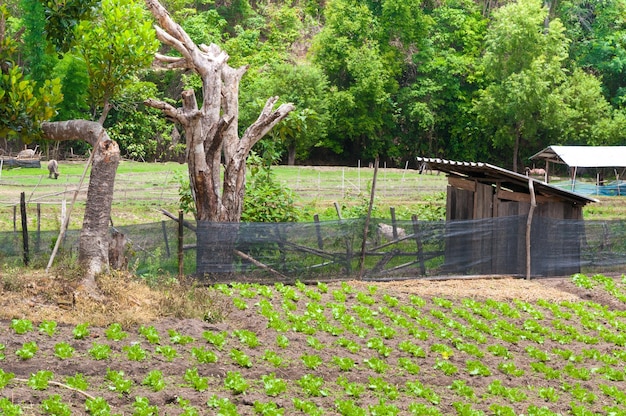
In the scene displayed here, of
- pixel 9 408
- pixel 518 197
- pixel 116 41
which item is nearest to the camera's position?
pixel 9 408

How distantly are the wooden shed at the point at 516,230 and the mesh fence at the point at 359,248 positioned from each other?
2 cm

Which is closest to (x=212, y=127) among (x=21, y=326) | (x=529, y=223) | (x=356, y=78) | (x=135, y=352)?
(x=529, y=223)

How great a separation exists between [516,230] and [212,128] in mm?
6984

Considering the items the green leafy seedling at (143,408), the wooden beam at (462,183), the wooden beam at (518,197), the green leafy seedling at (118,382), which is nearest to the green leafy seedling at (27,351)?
the green leafy seedling at (118,382)

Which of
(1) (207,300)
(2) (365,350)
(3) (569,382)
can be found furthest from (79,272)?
(3) (569,382)

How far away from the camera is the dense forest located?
187ft

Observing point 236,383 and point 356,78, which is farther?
point 356,78

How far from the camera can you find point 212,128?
1866cm

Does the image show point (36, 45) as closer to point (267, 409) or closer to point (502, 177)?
point (502, 177)

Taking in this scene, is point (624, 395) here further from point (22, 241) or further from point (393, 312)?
point (22, 241)

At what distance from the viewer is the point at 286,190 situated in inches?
812

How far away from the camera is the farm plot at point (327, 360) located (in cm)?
1021

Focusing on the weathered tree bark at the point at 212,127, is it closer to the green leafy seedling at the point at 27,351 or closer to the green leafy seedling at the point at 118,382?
the green leafy seedling at the point at 27,351

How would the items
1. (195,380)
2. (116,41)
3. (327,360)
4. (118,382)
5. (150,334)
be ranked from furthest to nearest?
1. (116,41)
2. (327,360)
3. (150,334)
4. (195,380)
5. (118,382)
